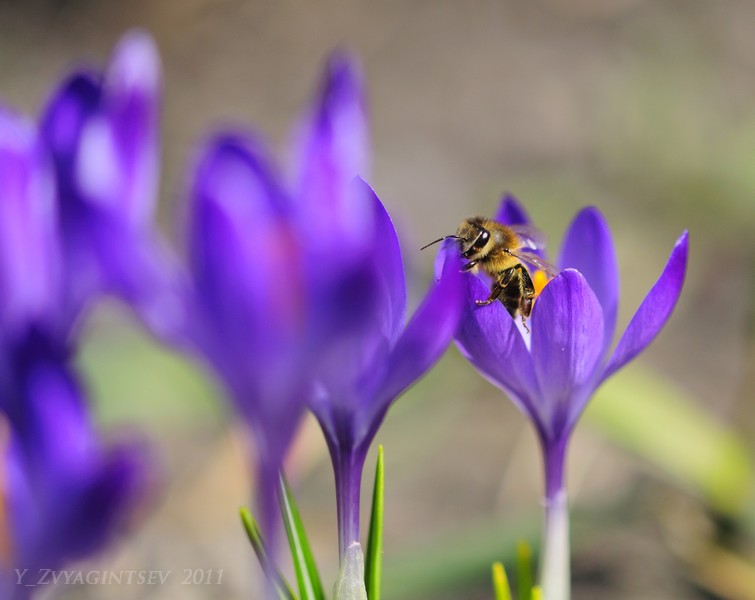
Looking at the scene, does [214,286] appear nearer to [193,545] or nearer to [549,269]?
[549,269]

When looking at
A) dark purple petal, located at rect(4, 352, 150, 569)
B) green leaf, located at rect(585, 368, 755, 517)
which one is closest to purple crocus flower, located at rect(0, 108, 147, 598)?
dark purple petal, located at rect(4, 352, 150, 569)

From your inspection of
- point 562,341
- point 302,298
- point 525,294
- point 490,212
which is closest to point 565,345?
point 562,341

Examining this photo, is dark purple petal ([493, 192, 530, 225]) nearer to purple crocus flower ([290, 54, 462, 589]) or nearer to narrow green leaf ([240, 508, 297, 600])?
purple crocus flower ([290, 54, 462, 589])

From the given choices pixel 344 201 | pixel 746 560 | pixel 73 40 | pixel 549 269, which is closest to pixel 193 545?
pixel 746 560

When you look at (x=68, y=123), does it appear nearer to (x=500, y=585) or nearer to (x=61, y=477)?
(x=61, y=477)

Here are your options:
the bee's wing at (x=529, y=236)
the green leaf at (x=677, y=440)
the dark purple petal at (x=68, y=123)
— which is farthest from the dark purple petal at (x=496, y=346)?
the green leaf at (x=677, y=440)

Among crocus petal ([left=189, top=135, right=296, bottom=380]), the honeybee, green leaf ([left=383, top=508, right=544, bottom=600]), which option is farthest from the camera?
green leaf ([left=383, top=508, right=544, bottom=600])

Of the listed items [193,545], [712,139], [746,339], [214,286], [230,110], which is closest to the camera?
[214,286]
